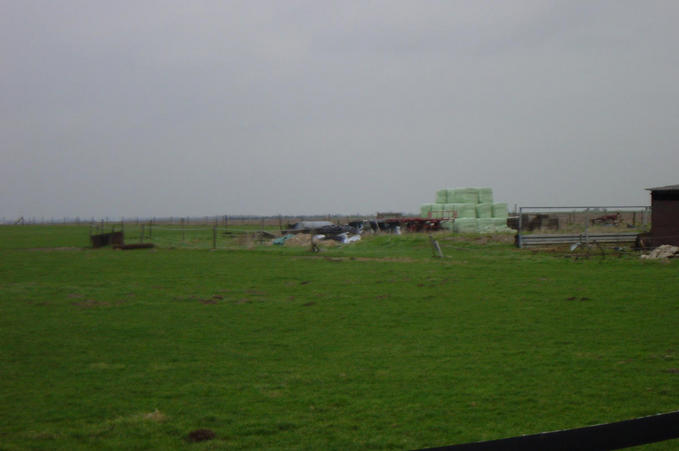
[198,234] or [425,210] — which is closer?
[425,210]

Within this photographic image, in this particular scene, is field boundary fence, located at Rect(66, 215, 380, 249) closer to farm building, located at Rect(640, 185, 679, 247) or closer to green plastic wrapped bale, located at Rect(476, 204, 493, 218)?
green plastic wrapped bale, located at Rect(476, 204, 493, 218)

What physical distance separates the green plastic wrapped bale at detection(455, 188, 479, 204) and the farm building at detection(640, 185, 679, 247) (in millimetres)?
20713

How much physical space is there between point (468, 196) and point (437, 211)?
275 cm

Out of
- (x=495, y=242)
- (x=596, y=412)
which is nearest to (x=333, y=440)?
(x=596, y=412)

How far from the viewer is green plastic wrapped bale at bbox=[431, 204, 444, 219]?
46.7m

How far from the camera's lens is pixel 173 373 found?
8.32 metres

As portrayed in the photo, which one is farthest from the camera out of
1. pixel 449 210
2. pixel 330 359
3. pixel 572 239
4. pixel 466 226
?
pixel 449 210

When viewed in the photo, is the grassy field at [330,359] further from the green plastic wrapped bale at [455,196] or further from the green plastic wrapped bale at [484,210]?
the green plastic wrapped bale at [455,196]

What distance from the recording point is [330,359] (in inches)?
356

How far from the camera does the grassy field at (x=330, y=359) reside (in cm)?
616

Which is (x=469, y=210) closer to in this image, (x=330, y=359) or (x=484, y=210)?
(x=484, y=210)

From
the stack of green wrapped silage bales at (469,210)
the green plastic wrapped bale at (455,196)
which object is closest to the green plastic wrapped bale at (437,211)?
the stack of green wrapped silage bales at (469,210)

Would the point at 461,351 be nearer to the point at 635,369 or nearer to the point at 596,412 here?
the point at 635,369

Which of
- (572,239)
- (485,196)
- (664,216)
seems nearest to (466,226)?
(485,196)
